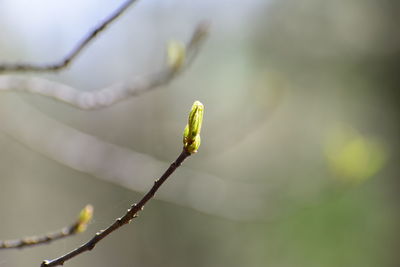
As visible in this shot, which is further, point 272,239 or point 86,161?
point 272,239

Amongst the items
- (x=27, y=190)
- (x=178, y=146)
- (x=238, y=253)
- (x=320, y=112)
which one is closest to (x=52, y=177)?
(x=27, y=190)

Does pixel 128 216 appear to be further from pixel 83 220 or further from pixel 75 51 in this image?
pixel 75 51

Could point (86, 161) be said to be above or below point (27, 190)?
below

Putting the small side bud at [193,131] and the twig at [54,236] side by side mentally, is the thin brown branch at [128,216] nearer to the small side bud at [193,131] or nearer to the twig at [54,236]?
the small side bud at [193,131]

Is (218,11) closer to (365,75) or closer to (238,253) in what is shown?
(365,75)

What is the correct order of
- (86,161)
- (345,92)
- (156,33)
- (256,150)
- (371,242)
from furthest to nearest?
(256,150) → (156,33) → (345,92) → (371,242) → (86,161)

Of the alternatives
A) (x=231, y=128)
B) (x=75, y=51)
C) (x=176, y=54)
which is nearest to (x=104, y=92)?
(x=176, y=54)

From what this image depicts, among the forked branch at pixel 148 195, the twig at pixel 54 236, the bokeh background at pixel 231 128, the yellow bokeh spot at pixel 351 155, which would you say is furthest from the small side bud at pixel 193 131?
the bokeh background at pixel 231 128
